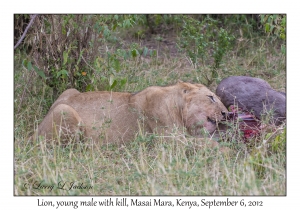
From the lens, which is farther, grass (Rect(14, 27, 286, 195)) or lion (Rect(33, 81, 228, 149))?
lion (Rect(33, 81, 228, 149))

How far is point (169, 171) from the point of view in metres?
5.65

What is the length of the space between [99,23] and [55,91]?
129 centimetres

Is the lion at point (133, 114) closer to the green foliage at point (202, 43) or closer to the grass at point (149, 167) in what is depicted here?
the grass at point (149, 167)

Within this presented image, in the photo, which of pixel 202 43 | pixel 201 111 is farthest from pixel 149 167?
pixel 202 43

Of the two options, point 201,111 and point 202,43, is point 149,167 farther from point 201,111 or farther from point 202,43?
point 202,43

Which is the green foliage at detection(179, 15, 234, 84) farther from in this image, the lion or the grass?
the grass

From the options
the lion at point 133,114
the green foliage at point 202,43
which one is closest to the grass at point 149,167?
the lion at point 133,114

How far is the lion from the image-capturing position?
278 inches

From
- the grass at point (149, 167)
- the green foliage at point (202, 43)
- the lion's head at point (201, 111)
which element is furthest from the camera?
the green foliage at point (202, 43)

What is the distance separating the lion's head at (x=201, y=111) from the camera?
23.1ft

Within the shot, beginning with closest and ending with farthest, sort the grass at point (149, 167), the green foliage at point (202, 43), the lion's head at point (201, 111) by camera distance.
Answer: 1. the grass at point (149, 167)
2. the lion's head at point (201, 111)
3. the green foliage at point (202, 43)

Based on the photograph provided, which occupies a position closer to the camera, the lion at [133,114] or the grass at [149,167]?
the grass at [149,167]

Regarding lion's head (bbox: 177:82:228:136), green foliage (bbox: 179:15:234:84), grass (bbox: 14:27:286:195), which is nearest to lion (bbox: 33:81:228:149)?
lion's head (bbox: 177:82:228:136)

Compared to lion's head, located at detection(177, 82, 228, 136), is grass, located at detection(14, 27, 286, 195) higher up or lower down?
lower down
